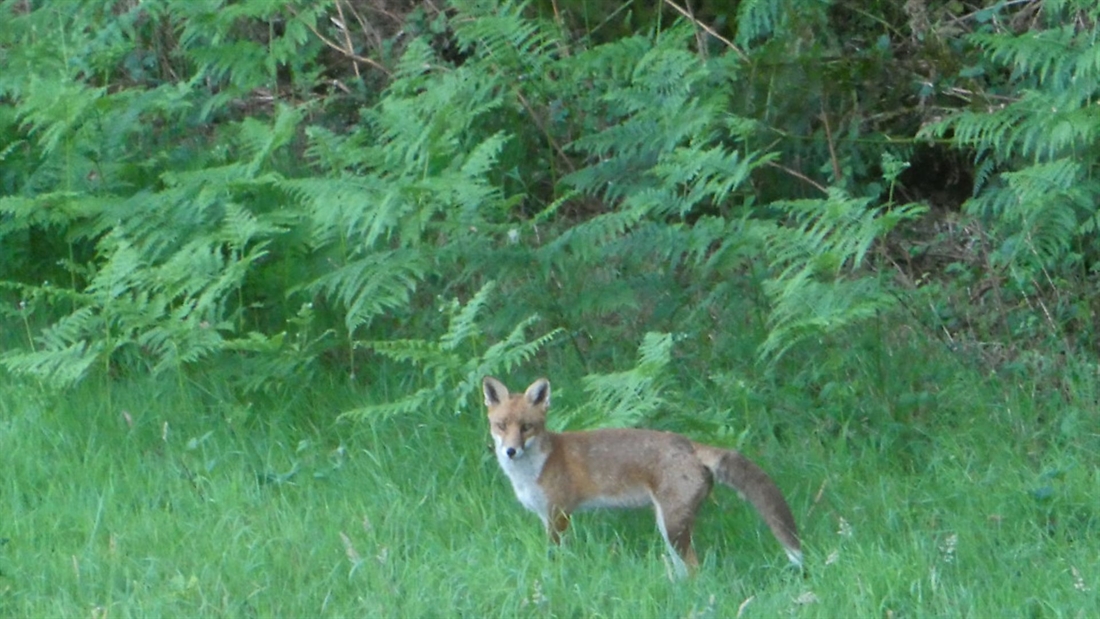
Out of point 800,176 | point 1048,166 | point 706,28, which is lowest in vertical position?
point 800,176

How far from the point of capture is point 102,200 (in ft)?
27.8

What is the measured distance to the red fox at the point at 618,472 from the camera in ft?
19.5

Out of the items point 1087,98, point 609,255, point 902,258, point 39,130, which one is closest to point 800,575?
point 609,255

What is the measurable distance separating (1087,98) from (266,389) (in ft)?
16.2

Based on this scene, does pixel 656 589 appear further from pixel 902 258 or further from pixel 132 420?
pixel 902 258

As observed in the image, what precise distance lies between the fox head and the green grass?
393 millimetres

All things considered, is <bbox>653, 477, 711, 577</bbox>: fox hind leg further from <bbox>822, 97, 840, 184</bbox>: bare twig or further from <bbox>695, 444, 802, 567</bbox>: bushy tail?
<bbox>822, 97, 840, 184</bbox>: bare twig

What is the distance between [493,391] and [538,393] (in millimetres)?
208

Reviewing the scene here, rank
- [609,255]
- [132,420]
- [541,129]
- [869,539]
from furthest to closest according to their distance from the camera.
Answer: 1. [541,129]
2. [609,255]
3. [132,420]
4. [869,539]

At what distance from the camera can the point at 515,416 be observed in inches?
252

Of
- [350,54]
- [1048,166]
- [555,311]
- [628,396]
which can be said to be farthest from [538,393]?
[350,54]

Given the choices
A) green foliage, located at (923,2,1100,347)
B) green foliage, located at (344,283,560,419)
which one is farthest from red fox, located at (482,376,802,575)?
green foliage, located at (923,2,1100,347)

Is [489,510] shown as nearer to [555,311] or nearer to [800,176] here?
[555,311]

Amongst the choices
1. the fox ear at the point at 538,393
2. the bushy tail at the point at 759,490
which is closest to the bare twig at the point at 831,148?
the fox ear at the point at 538,393
